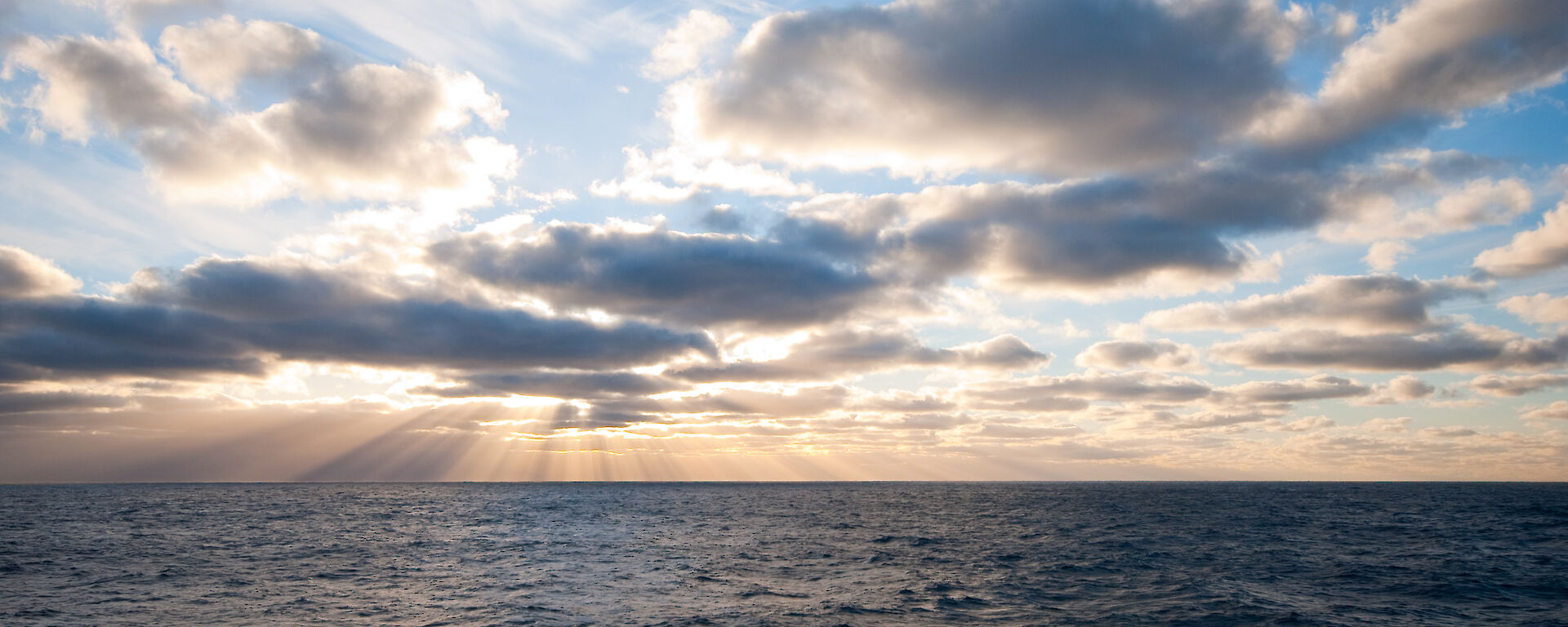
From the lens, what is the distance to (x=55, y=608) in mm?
44875

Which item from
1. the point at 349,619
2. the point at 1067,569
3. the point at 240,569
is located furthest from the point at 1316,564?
the point at 240,569

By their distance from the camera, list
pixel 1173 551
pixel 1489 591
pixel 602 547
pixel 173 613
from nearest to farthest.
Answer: pixel 173 613 < pixel 1489 591 < pixel 1173 551 < pixel 602 547

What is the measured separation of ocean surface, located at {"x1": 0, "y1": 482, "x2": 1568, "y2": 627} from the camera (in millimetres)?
43031

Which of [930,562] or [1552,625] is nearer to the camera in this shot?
[1552,625]

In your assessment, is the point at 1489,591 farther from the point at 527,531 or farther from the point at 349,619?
the point at 527,531

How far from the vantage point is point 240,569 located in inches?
2402

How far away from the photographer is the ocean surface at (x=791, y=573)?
4303 centimetres

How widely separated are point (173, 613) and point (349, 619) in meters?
10.4

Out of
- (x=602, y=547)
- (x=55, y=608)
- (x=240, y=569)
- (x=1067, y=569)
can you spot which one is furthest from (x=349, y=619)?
(x=1067, y=569)

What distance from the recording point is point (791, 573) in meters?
59.1

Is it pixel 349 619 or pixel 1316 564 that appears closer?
pixel 349 619

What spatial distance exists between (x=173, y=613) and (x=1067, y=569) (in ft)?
184

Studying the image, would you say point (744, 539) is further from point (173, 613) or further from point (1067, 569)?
point (173, 613)

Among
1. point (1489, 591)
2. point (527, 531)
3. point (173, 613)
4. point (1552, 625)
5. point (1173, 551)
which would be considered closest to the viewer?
point (1552, 625)
